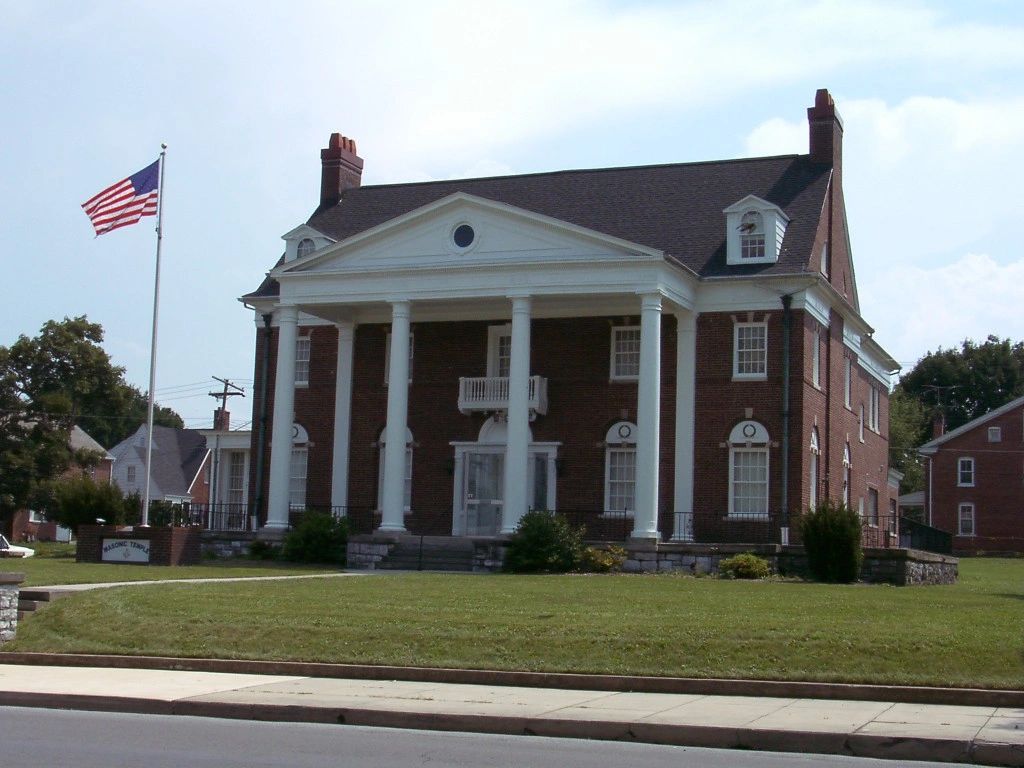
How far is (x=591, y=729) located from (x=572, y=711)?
841mm

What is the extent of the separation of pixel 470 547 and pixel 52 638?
15.9 meters

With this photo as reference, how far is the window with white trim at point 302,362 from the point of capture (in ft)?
136

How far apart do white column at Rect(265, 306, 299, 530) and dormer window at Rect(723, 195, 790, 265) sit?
1200 cm

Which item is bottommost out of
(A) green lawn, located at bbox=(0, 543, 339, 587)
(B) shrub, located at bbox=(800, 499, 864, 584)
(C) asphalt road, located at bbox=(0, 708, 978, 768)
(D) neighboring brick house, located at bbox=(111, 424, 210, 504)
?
(C) asphalt road, located at bbox=(0, 708, 978, 768)

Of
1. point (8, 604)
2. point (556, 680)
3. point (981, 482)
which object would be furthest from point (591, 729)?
point (981, 482)

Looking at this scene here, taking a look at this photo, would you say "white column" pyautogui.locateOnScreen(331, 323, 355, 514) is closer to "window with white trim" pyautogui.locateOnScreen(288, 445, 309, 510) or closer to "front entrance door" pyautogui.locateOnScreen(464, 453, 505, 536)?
"window with white trim" pyautogui.locateOnScreen(288, 445, 309, 510)

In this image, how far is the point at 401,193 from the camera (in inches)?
1734

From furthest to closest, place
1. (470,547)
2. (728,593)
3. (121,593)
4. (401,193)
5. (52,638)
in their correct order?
1. (401,193)
2. (470,547)
3. (728,593)
4. (121,593)
5. (52,638)

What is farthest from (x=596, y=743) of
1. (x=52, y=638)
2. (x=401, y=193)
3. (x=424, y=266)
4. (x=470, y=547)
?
(x=401, y=193)

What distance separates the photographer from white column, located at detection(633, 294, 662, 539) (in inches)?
1337

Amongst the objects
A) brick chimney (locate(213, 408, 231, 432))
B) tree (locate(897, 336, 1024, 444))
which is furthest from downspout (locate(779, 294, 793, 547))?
tree (locate(897, 336, 1024, 444))

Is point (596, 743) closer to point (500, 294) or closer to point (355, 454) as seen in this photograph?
point (500, 294)

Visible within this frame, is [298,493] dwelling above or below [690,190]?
below

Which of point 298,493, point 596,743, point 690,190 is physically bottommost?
point 596,743
